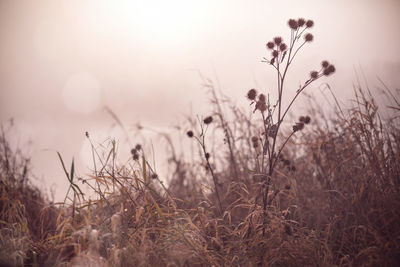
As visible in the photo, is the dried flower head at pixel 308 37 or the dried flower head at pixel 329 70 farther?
the dried flower head at pixel 308 37

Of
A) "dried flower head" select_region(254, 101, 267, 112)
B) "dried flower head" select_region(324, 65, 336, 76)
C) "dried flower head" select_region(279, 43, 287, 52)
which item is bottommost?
Result: "dried flower head" select_region(254, 101, 267, 112)

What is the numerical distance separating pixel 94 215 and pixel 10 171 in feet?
5.27

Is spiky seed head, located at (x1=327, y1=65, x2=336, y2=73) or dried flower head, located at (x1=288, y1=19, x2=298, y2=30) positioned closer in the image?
spiky seed head, located at (x1=327, y1=65, x2=336, y2=73)

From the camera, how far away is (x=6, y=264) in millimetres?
1677

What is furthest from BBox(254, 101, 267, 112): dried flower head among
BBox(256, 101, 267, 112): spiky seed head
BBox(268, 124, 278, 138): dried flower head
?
BBox(268, 124, 278, 138): dried flower head

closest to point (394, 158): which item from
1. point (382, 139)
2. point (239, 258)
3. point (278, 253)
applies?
point (382, 139)

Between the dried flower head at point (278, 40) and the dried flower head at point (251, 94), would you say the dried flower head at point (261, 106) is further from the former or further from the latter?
the dried flower head at point (278, 40)

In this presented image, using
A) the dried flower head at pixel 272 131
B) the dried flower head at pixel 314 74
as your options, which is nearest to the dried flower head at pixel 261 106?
the dried flower head at pixel 272 131

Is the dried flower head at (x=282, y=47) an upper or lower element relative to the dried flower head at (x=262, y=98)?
upper

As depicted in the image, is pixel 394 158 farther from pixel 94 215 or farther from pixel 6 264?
pixel 6 264

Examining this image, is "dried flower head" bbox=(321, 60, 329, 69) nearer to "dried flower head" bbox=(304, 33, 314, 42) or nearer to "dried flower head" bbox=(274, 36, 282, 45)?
"dried flower head" bbox=(304, 33, 314, 42)

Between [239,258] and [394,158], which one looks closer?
[239,258]

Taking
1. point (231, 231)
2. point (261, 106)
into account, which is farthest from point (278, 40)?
point (231, 231)

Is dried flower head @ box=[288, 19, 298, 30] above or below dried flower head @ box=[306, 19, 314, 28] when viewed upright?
above
